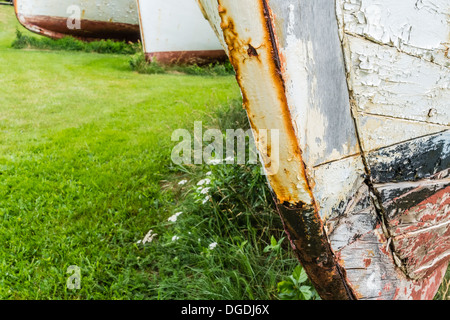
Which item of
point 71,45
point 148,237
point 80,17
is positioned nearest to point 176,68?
point 71,45

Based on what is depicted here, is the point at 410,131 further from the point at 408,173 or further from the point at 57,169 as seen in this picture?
the point at 57,169

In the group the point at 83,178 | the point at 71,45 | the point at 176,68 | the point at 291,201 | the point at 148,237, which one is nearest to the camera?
the point at 291,201

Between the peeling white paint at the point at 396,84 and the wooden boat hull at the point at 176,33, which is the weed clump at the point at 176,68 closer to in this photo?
the wooden boat hull at the point at 176,33

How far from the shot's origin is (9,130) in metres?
3.94

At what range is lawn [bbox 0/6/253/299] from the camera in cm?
201

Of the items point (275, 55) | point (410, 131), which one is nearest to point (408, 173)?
point (410, 131)

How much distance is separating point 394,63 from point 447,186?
49 centimetres

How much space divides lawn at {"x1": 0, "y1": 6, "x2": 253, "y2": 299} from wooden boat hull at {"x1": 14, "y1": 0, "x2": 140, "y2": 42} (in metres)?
2.99

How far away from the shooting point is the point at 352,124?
1.03 meters

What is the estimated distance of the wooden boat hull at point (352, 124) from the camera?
0.89m

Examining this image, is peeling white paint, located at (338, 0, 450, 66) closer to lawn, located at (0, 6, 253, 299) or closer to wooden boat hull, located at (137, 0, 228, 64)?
lawn, located at (0, 6, 253, 299)

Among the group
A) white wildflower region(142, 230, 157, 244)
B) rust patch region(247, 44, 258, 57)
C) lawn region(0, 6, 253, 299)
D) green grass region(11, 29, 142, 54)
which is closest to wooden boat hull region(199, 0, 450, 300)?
rust patch region(247, 44, 258, 57)

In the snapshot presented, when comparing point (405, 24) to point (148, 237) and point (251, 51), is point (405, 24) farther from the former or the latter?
point (148, 237)

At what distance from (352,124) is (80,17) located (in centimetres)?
908
